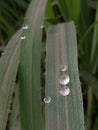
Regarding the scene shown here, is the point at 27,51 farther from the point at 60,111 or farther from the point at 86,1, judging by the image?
the point at 86,1

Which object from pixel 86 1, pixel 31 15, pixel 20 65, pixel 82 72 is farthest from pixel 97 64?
pixel 20 65

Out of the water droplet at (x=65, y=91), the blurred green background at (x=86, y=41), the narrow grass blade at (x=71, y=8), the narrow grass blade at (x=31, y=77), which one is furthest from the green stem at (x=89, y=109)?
the water droplet at (x=65, y=91)

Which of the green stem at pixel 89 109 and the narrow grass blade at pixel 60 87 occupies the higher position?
the narrow grass blade at pixel 60 87

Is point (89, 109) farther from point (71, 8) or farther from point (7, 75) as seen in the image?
point (7, 75)

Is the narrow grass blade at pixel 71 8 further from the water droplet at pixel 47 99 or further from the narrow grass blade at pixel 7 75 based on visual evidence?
the water droplet at pixel 47 99

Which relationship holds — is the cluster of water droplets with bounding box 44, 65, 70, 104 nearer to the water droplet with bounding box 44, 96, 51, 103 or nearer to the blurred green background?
the water droplet with bounding box 44, 96, 51, 103

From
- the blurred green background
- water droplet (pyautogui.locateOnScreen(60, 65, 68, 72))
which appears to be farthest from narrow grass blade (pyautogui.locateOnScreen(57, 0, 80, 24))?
water droplet (pyautogui.locateOnScreen(60, 65, 68, 72))

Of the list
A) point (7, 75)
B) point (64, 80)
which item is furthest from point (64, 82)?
point (7, 75)
